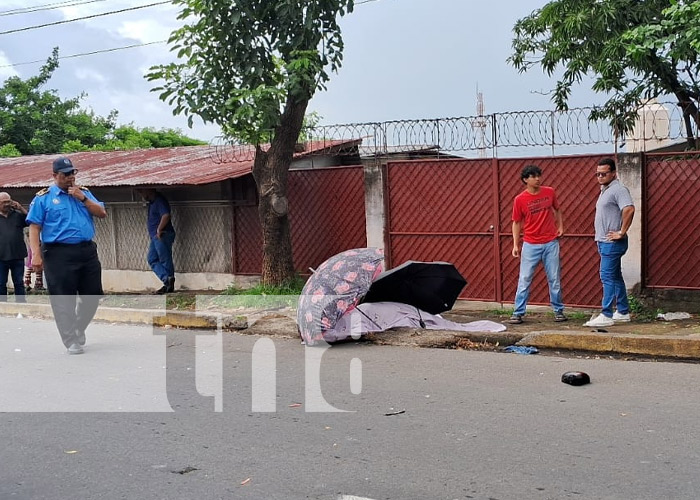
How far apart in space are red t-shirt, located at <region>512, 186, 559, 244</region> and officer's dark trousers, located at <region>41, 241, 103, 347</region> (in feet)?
15.1

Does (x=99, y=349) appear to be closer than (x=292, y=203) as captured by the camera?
Yes

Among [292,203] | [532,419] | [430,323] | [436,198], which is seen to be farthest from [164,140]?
[532,419]

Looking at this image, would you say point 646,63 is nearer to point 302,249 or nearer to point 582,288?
point 582,288

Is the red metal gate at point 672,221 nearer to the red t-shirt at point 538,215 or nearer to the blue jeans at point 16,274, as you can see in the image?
the red t-shirt at point 538,215

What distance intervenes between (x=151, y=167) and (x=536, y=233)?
27.7 feet

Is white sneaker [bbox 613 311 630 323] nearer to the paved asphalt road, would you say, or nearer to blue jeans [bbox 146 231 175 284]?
the paved asphalt road

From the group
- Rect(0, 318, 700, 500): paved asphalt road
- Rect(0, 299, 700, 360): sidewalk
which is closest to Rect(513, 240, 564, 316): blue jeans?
Rect(0, 299, 700, 360): sidewalk

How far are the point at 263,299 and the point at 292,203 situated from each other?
6.52 feet

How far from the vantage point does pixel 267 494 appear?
4578mm

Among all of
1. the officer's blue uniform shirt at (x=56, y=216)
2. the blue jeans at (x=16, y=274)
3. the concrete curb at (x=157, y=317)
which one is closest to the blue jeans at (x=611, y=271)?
the concrete curb at (x=157, y=317)

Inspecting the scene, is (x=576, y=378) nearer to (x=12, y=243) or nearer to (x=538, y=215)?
(x=538, y=215)

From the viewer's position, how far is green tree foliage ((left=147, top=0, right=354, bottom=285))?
10.8 meters

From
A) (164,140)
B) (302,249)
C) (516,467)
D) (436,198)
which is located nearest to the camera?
(516,467)

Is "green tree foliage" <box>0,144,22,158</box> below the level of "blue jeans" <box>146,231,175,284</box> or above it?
above
